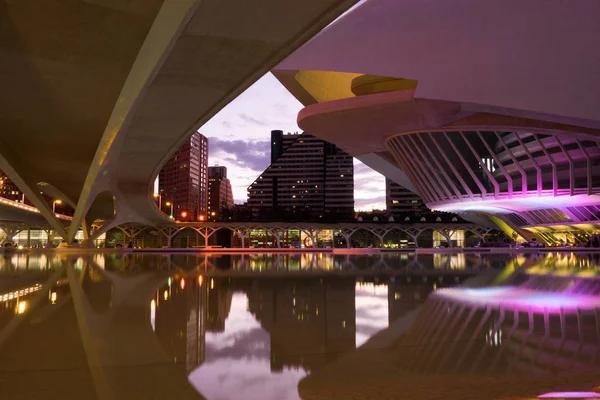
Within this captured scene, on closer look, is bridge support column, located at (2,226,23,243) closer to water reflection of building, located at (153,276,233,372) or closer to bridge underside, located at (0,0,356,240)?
bridge underside, located at (0,0,356,240)

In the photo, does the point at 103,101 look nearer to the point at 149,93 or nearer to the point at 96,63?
the point at 96,63

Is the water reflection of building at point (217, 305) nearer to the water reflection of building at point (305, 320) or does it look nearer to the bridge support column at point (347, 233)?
the water reflection of building at point (305, 320)

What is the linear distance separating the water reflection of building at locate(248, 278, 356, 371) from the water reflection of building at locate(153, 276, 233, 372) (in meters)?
0.60

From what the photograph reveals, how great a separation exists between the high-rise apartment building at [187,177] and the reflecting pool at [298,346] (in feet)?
482

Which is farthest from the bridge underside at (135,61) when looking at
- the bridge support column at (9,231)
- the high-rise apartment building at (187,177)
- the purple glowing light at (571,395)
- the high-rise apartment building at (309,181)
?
the high-rise apartment building at (187,177)

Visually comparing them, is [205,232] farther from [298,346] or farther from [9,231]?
[298,346]

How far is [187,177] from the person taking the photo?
156 metres

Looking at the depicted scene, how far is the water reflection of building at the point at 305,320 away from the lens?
492cm

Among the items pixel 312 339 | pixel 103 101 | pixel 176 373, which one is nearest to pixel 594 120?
pixel 103 101

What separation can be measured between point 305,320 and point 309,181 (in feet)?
445

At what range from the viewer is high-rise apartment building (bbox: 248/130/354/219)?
463ft

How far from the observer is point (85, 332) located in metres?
6.00

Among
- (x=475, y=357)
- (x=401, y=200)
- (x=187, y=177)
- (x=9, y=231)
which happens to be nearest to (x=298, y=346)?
(x=475, y=357)

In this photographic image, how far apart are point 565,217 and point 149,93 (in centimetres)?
4375
